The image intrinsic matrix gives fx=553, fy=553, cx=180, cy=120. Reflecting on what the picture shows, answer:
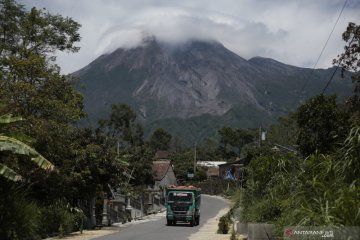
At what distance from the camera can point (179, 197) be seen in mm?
41188

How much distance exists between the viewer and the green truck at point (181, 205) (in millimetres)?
40781

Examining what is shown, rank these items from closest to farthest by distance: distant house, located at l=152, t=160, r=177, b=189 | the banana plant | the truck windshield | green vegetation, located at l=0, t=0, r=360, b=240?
green vegetation, located at l=0, t=0, r=360, b=240 < the banana plant < the truck windshield < distant house, located at l=152, t=160, r=177, b=189

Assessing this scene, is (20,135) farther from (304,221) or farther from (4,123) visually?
(304,221)

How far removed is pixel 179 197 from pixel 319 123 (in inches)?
536

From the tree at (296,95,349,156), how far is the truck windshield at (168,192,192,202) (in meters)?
11.6

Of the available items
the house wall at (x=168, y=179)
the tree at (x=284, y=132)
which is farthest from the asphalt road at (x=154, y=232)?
the house wall at (x=168, y=179)

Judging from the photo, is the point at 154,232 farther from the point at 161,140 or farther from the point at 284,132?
the point at 161,140

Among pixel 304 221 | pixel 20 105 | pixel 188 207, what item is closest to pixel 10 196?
pixel 20 105

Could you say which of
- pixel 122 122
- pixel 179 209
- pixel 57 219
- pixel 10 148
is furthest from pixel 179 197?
pixel 122 122

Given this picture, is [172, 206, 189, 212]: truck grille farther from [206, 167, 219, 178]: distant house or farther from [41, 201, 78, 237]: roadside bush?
[206, 167, 219, 178]: distant house

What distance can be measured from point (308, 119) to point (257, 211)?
12.0 metres

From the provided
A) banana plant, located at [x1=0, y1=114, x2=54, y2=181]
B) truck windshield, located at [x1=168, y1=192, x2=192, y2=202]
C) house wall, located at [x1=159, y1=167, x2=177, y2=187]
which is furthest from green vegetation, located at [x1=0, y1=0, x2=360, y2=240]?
house wall, located at [x1=159, y1=167, x2=177, y2=187]

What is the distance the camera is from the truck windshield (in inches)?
1615

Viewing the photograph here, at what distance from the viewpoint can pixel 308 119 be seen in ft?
106
